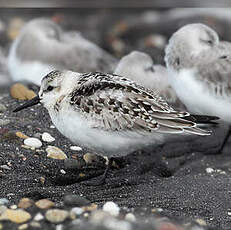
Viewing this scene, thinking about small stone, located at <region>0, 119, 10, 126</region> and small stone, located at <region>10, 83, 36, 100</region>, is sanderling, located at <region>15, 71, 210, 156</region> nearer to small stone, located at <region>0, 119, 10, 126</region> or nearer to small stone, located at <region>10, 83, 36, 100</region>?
small stone, located at <region>0, 119, 10, 126</region>

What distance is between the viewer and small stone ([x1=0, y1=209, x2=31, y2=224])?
8.59ft

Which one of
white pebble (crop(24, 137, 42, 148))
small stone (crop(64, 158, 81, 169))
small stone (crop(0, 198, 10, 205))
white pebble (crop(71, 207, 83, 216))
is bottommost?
small stone (crop(64, 158, 81, 169))

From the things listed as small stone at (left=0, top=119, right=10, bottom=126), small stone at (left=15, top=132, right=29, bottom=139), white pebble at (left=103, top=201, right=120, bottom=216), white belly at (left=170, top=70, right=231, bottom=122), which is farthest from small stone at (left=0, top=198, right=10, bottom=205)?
white belly at (left=170, top=70, right=231, bottom=122)

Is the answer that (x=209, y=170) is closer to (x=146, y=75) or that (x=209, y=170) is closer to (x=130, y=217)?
(x=146, y=75)

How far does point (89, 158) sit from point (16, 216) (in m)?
1.16

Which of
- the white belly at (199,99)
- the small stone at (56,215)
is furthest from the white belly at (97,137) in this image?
the white belly at (199,99)

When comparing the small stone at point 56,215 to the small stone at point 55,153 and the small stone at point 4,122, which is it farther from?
the small stone at point 4,122

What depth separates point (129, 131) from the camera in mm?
3201

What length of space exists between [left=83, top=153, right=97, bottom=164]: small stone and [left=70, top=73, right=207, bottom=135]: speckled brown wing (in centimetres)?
Result: 59

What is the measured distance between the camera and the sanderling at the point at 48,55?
4957 millimetres

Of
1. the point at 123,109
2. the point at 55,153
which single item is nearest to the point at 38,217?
the point at 123,109

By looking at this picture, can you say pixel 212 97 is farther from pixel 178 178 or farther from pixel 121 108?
pixel 121 108

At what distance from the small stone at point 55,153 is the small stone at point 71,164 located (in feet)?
0.19

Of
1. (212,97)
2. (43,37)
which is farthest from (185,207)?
(43,37)
